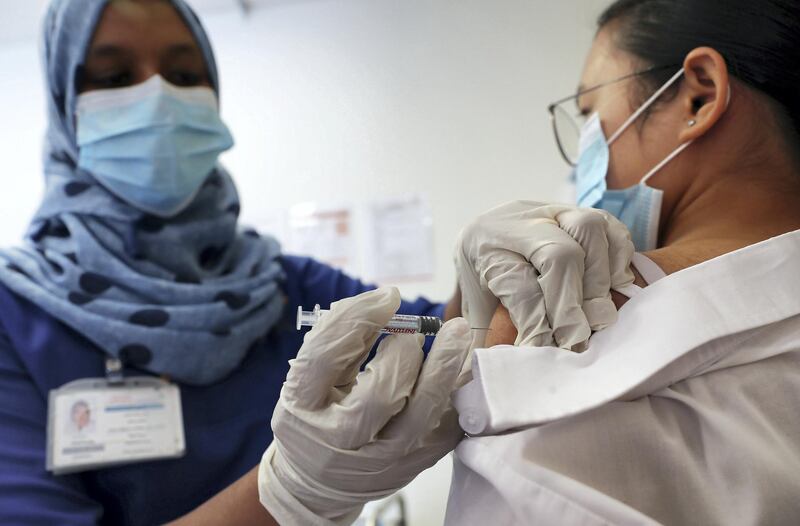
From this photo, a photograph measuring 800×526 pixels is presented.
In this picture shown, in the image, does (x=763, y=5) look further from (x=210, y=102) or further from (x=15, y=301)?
(x=15, y=301)

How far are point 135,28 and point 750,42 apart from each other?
107 cm

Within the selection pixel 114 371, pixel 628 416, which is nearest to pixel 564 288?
pixel 628 416

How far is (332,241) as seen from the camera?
2250 millimetres

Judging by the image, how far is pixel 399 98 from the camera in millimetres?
1933

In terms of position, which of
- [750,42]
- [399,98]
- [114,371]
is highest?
[750,42]

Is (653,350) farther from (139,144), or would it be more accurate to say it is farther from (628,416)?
(139,144)

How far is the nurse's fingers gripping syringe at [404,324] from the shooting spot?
2.01 ft

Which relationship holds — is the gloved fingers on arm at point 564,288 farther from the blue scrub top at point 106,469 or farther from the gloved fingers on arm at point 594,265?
the blue scrub top at point 106,469

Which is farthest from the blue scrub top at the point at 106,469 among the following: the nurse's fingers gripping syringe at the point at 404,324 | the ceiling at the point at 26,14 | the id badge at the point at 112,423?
the ceiling at the point at 26,14

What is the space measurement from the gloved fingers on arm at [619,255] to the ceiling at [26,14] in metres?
1.86

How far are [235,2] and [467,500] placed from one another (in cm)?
205

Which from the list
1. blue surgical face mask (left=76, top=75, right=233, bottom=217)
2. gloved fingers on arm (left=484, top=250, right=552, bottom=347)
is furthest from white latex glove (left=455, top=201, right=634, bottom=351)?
blue surgical face mask (left=76, top=75, right=233, bottom=217)

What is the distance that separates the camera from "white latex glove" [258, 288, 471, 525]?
58 cm

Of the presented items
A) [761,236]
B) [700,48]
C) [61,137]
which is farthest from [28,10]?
[761,236]
